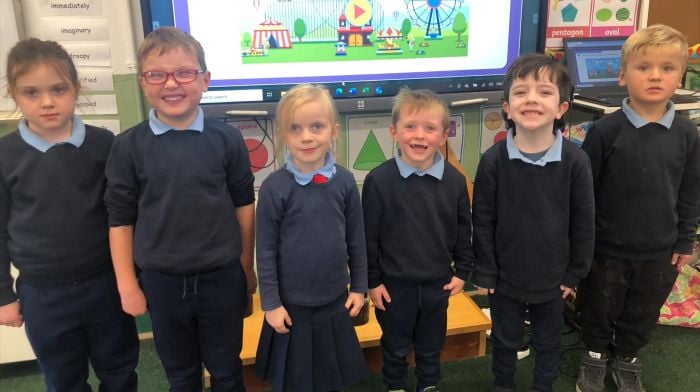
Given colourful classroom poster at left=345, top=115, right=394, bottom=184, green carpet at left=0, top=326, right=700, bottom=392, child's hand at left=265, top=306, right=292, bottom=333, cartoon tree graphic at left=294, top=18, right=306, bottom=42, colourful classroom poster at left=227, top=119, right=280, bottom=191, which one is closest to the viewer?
child's hand at left=265, top=306, right=292, bottom=333

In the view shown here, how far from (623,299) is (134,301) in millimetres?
1575

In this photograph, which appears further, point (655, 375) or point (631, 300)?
point (655, 375)

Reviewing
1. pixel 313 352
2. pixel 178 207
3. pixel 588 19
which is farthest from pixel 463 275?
pixel 588 19

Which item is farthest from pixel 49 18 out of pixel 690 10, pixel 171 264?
pixel 690 10

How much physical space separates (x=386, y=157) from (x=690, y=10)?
1699 millimetres

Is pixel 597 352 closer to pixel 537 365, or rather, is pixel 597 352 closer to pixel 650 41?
pixel 537 365

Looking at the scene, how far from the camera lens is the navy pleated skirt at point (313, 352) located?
147 cm

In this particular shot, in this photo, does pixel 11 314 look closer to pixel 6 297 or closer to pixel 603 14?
pixel 6 297

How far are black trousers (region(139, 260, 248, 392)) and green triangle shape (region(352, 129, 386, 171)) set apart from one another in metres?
1.01

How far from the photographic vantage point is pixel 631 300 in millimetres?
1819

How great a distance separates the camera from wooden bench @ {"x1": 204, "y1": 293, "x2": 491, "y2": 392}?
6.45ft

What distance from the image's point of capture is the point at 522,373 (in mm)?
2031

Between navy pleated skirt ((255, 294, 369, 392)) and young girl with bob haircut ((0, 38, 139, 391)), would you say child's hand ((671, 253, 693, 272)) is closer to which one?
navy pleated skirt ((255, 294, 369, 392))

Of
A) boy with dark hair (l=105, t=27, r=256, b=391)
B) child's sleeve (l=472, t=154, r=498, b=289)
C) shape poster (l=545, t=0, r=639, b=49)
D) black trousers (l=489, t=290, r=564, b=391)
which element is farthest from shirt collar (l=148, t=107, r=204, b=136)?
shape poster (l=545, t=0, r=639, b=49)
